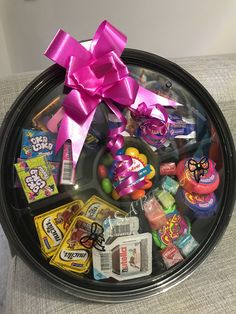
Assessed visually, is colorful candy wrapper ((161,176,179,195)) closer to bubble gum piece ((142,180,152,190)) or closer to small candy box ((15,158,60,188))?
bubble gum piece ((142,180,152,190))

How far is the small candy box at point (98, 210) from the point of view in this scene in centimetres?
67

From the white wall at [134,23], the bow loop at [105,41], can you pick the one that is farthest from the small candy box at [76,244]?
the white wall at [134,23]

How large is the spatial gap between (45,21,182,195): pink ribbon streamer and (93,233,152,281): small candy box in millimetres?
100

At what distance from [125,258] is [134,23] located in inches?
26.8

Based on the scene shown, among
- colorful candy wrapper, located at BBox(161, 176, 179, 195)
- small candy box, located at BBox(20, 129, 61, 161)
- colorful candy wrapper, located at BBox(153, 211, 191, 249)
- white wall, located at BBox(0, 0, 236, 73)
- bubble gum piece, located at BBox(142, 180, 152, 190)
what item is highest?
white wall, located at BBox(0, 0, 236, 73)

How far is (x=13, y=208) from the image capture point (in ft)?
2.14

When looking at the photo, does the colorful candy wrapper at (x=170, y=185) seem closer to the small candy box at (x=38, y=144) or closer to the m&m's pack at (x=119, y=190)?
the m&m's pack at (x=119, y=190)

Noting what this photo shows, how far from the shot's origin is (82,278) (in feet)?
2.28

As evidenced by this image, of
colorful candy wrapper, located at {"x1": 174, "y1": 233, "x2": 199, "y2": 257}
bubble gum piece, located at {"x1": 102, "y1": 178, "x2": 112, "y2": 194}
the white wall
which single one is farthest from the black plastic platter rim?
the white wall

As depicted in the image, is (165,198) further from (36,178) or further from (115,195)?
(36,178)

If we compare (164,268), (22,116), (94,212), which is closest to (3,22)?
(22,116)

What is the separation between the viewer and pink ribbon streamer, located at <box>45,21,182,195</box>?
0.62m

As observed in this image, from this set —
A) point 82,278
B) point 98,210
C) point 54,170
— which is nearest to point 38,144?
point 54,170

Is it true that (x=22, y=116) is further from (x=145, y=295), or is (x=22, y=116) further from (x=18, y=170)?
(x=145, y=295)
